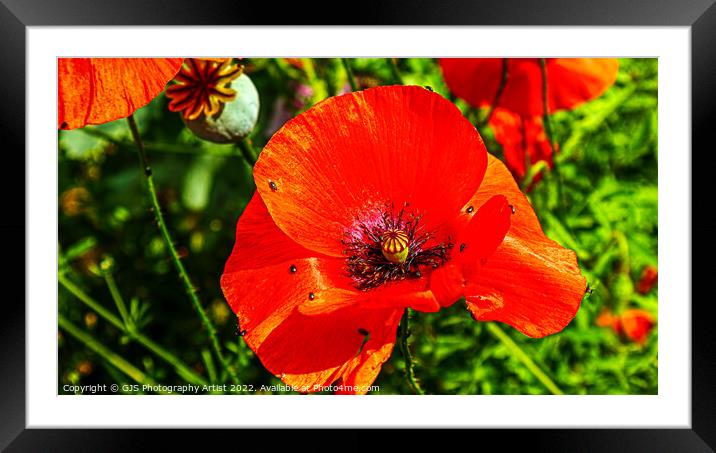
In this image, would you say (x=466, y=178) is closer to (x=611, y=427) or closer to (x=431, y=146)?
(x=431, y=146)

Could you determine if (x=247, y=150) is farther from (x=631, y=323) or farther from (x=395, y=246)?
(x=631, y=323)

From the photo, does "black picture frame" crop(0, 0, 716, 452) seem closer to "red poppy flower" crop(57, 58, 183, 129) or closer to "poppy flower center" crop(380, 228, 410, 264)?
"red poppy flower" crop(57, 58, 183, 129)

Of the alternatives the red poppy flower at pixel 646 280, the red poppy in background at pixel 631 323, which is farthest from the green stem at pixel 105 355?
the red poppy flower at pixel 646 280

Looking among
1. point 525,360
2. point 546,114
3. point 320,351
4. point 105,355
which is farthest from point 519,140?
point 105,355

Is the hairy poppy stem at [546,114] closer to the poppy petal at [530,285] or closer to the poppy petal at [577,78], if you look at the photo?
the poppy petal at [577,78]

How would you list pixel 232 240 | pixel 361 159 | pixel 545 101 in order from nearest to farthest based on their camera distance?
pixel 361 159, pixel 545 101, pixel 232 240

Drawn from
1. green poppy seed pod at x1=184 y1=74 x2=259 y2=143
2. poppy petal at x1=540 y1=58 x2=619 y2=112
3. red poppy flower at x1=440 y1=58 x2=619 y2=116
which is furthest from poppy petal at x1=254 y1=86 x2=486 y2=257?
poppy petal at x1=540 y1=58 x2=619 y2=112
